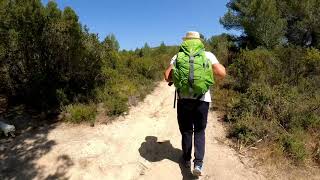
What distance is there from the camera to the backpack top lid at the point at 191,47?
4542 millimetres

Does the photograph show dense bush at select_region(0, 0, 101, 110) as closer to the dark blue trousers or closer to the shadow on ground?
the shadow on ground

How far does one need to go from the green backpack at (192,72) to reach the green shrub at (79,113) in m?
3.18

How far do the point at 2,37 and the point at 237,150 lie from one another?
5.01 meters

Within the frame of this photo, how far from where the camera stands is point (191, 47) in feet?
15.0

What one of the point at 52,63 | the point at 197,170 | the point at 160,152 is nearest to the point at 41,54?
the point at 52,63

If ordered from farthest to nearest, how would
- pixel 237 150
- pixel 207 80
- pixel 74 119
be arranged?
pixel 74 119 → pixel 237 150 → pixel 207 80

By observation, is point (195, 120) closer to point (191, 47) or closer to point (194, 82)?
point (194, 82)

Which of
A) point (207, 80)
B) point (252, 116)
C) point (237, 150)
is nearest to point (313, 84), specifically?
point (252, 116)

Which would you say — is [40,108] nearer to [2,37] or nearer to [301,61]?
[2,37]

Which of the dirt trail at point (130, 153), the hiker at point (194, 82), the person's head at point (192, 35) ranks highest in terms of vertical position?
the person's head at point (192, 35)

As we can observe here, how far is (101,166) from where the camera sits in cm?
→ 549

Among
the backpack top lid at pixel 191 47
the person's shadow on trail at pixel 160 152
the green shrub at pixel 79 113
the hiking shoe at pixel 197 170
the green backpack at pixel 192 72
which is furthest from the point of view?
the green shrub at pixel 79 113

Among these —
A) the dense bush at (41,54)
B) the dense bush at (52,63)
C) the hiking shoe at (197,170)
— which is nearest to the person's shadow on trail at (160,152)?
the hiking shoe at (197,170)

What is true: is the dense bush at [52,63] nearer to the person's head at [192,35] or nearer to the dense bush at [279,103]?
the dense bush at [279,103]
